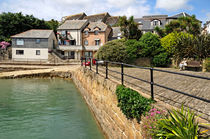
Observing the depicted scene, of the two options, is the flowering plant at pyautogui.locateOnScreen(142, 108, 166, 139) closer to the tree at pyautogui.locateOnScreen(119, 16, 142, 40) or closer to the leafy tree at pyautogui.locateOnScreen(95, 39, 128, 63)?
the leafy tree at pyautogui.locateOnScreen(95, 39, 128, 63)

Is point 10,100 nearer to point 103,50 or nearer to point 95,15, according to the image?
point 103,50

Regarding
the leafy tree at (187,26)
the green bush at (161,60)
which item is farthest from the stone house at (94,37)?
the green bush at (161,60)

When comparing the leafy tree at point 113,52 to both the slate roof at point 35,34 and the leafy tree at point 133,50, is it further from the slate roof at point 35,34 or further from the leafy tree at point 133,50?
the slate roof at point 35,34

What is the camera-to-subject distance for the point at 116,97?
19.7 feet

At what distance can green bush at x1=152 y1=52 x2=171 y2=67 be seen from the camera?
2617 centimetres

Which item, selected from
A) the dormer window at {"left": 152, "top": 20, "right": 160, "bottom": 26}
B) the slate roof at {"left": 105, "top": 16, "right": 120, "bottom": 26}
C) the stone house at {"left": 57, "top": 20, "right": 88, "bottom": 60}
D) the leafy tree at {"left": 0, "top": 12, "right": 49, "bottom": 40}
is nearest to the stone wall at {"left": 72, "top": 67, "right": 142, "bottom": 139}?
the stone house at {"left": 57, "top": 20, "right": 88, "bottom": 60}

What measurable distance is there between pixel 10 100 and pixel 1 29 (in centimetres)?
3954

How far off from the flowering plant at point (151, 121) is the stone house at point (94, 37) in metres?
39.5

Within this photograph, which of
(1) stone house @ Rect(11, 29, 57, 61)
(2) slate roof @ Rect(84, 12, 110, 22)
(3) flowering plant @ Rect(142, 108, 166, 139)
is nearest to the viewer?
(3) flowering plant @ Rect(142, 108, 166, 139)

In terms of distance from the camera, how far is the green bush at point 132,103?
4324 mm

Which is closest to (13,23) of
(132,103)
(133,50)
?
(133,50)

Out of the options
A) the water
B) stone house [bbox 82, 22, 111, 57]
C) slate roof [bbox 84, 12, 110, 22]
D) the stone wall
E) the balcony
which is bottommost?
the water

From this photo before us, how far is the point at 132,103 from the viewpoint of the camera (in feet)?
15.8

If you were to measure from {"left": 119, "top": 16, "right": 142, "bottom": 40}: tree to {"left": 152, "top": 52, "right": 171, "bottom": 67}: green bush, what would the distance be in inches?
356
